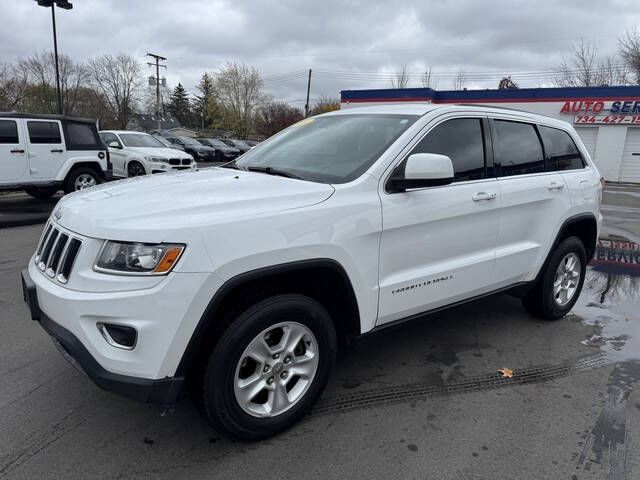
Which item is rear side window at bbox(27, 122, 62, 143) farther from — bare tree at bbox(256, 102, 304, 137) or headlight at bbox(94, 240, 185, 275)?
bare tree at bbox(256, 102, 304, 137)

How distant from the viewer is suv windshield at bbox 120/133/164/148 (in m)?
14.5

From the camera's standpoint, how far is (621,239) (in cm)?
897

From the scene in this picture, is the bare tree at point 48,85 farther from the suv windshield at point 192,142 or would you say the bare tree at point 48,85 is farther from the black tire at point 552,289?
the black tire at point 552,289

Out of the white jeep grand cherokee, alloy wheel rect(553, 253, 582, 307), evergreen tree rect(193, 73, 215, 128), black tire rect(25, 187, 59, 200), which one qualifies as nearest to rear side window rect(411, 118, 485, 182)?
the white jeep grand cherokee

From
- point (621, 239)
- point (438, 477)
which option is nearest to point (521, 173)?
point (438, 477)

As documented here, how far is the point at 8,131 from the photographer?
9.89m

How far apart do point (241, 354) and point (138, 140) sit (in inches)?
544

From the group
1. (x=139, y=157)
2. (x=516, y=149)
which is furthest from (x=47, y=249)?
(x=139, y=157)

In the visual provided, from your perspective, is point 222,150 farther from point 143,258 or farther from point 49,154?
point 143,258

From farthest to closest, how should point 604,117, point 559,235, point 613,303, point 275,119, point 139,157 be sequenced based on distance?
point 275,119
point 604,117
point 139,157
point 613,303
point 559,235

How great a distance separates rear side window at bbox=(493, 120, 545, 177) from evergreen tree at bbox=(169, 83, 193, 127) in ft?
320

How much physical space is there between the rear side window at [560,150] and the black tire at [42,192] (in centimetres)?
1065

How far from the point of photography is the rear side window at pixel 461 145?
329 cm

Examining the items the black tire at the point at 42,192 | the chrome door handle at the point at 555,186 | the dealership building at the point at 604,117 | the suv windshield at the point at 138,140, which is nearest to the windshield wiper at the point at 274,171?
the chrome door handle at the point at 555,186
